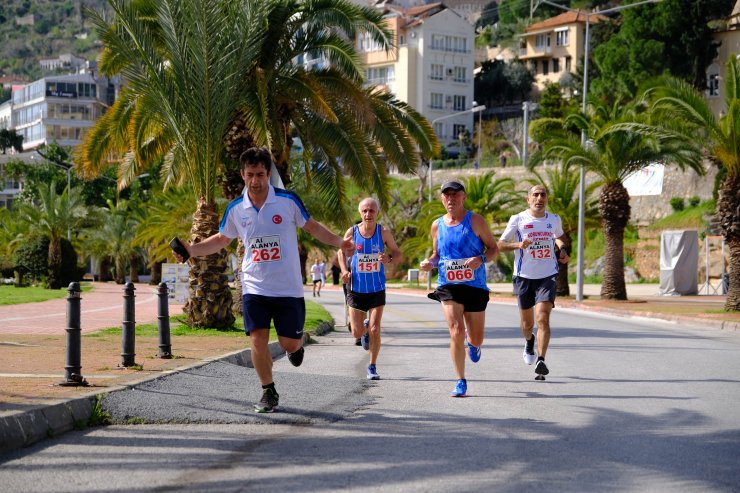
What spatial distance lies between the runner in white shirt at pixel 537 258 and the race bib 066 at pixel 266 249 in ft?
13.1

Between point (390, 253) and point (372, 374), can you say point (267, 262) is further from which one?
point (372, 374)

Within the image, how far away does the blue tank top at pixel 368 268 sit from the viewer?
12.3 m

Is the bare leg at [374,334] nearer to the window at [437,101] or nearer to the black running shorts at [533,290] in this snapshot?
the black running shorts at [533,290]

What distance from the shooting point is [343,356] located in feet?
50.6

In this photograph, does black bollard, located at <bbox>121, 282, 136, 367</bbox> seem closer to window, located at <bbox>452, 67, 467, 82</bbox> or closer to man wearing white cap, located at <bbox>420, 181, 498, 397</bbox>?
man wearing white cap, located at <bbox>420, 181, 498, 397</bbox>

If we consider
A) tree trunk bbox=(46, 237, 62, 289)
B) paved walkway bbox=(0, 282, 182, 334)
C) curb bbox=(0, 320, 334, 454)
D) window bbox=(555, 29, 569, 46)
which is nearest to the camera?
curb bbox=(0, 320, 334, 454)

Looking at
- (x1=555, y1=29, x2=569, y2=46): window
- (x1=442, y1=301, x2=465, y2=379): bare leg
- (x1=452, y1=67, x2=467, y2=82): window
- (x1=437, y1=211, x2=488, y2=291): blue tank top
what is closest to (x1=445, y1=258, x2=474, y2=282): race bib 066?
(x1=437, y1=211, x2=488, y2=291): blue tank top

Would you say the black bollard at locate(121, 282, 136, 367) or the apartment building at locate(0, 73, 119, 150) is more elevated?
the apartment building at locate(0, 73, 119, 150)

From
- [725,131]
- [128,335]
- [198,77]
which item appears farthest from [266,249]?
[725,131]

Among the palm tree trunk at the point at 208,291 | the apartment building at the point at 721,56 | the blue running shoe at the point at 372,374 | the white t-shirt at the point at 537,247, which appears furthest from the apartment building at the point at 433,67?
the blue running shoe at the point at 372,374

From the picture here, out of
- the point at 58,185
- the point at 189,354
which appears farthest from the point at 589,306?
the point at 58,185

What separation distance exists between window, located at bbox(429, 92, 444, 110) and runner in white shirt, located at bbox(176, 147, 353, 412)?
91.6 meters

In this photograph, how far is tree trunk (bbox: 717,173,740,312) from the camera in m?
27.7

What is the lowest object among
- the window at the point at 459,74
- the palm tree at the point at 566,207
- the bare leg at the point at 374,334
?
the bare leg at the point at 374,334
